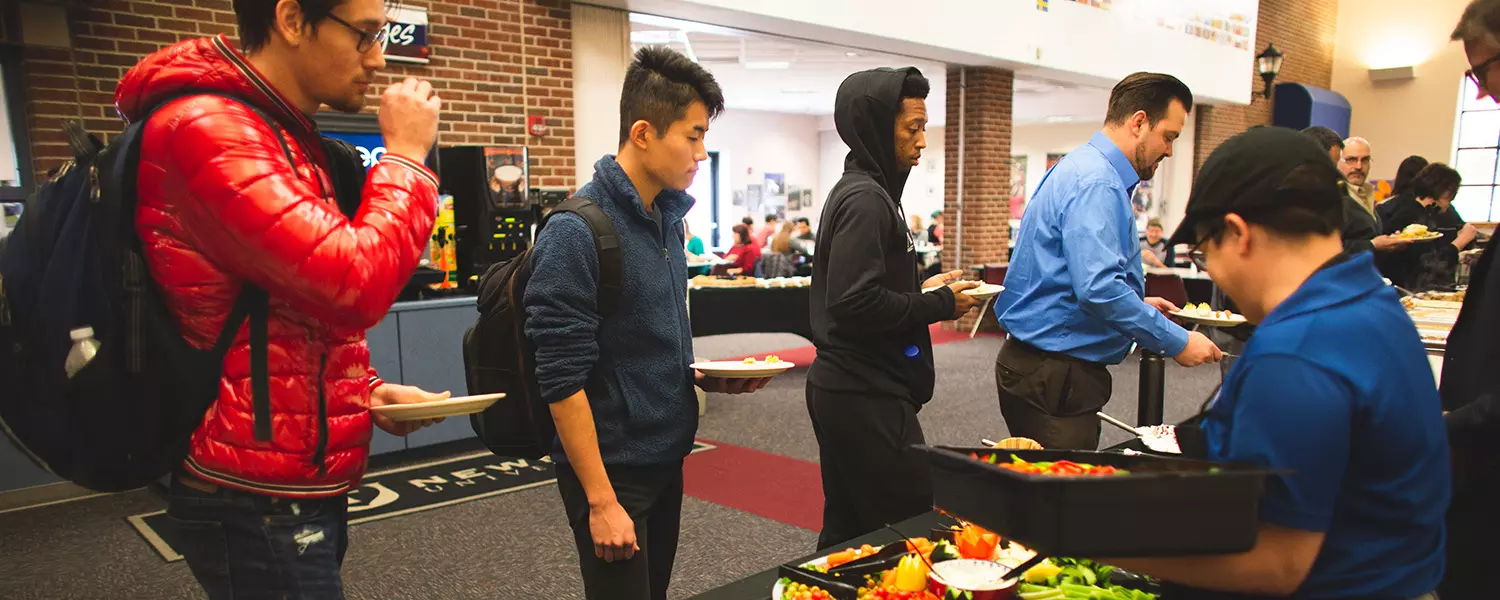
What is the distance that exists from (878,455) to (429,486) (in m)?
3.04

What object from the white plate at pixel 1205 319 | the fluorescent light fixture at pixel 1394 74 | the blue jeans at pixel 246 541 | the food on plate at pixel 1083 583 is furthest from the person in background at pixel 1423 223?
the fluorescent light fixture at pixel 1394 74

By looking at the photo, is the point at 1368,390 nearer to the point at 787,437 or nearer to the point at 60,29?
the point at 787,437

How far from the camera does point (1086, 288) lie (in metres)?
2.46

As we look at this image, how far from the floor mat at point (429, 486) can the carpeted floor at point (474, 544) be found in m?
0.08

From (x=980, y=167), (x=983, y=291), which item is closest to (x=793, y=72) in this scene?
(x=980, y=167)

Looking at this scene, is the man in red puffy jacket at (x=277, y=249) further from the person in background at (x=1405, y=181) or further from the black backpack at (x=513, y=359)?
the person in background at (x=1405, y=181)

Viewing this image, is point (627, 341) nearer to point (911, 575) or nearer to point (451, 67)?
point (911, 575)

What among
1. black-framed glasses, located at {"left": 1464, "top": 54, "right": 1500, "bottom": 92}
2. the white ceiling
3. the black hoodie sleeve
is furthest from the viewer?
the white ceiling

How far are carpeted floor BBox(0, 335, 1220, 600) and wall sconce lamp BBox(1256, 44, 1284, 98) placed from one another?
10.4 metres

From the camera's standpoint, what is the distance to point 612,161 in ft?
5.85

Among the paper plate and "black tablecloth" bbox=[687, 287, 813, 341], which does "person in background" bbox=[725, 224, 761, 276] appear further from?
the paper plate

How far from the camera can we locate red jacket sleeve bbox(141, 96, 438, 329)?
1044 mm

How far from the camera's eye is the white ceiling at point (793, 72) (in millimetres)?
8920

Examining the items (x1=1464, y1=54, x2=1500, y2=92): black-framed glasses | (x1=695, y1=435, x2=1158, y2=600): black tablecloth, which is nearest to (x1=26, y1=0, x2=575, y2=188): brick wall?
(x1=695, y1=435, x2=1158, y2=600): black tablecloth
